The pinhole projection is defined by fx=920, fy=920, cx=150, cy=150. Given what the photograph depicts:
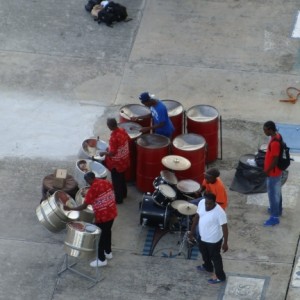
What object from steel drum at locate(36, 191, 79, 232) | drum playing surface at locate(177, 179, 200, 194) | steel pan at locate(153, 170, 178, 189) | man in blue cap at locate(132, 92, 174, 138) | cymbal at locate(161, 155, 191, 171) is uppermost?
man in blue cap at locate(132, 92, 174, 138)

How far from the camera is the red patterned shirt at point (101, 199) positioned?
464 inches

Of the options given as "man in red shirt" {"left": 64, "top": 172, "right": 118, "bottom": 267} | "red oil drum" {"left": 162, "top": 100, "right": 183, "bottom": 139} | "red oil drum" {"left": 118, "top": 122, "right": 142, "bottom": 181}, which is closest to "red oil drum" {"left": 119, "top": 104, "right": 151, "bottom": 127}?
"red oil drum" {"left": 118, "top": 122, "right": 142, "bottom": 181}

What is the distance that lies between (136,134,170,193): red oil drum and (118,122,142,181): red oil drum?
0.40 feet

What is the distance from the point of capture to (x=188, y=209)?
1230cm

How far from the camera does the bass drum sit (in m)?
12.7

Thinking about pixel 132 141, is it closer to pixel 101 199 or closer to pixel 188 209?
pixel 188 209

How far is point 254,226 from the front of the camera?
13.1 metres

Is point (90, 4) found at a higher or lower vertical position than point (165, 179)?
lower

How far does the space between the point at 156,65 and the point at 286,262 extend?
6133mm

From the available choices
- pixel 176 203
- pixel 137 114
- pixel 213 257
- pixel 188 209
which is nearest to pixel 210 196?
pixel 213 257

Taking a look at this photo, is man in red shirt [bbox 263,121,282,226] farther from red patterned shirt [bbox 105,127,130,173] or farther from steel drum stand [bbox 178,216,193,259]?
red patterned shirt [bbox 105,127,130,173]

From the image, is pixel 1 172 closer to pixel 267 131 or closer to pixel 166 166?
pixel 166 166

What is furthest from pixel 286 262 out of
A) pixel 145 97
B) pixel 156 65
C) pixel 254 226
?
pixel 156 65

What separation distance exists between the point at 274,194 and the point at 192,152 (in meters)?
1.36
